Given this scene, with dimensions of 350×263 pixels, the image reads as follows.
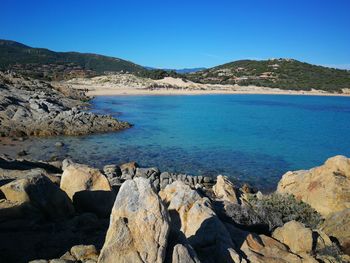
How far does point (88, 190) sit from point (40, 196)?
1.41 meters

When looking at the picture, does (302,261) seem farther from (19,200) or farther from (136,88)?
(136,88)

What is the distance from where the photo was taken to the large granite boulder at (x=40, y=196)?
370 inches

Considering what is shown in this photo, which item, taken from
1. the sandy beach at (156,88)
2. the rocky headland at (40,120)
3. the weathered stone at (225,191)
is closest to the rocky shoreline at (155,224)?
the weathered stone at (225,191)

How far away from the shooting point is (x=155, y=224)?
6453mm

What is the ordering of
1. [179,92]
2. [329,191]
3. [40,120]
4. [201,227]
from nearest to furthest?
[201,227] < [329,191] < [40,120] < [179,92]

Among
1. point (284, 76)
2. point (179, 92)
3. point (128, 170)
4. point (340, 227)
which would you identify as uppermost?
point (284, 76)

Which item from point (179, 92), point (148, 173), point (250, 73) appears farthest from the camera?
point (250, 73)

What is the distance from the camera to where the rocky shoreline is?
21.2 feet

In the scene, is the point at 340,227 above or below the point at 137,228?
below

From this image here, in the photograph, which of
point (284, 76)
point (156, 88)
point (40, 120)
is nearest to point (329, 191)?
point (40, 120)

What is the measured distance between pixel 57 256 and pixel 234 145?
87.2 ft

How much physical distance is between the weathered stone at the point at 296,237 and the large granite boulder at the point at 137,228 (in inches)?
172

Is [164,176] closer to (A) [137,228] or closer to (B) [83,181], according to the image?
(B) [83,181]

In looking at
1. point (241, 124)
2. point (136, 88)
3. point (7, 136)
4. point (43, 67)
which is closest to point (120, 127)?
point (7, 136)
